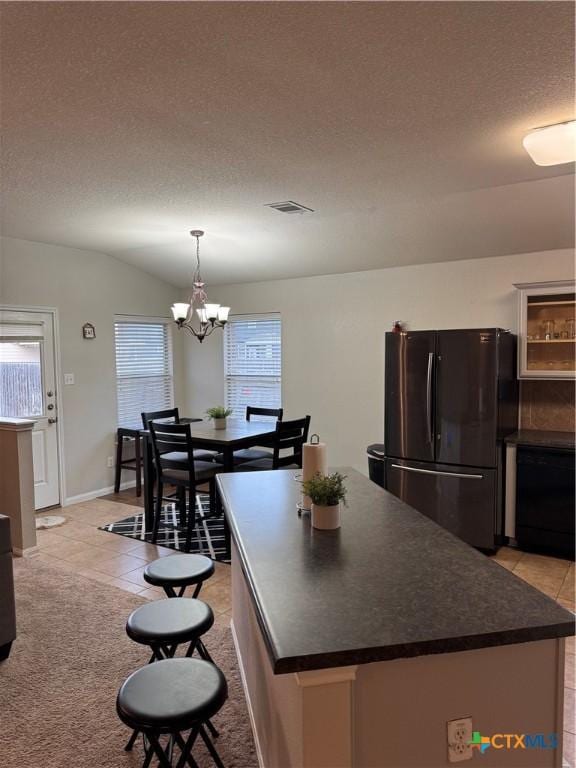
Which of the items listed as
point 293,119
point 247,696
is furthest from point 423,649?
point 293,119

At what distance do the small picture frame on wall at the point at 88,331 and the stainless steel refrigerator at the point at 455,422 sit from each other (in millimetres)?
3157

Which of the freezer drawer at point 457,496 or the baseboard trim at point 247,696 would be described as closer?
the baseboard trim at point 247,696

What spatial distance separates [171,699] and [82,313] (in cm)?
474

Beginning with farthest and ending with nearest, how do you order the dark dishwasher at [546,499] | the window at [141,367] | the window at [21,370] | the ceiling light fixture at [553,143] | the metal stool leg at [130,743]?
the window at [141,367]
the window at [21,370]
the dark dishwasher at [546,499]
the ceiling light fixture at [553,143]
the metal stool leg at [130,743]

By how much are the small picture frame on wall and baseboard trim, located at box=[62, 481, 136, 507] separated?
1.66 meters

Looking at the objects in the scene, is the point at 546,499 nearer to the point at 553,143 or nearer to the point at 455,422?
the point at 455,422

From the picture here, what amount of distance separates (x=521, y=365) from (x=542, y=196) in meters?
1.30

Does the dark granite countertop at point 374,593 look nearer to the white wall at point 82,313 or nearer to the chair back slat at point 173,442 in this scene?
the chair back slat at point 173,442

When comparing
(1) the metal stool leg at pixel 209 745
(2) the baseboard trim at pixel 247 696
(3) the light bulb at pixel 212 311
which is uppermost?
(3) the light bulb at pixel 212 311

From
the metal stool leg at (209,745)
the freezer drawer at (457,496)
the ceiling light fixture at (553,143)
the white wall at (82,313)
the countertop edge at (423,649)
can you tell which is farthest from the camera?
the white wall at (82,313)

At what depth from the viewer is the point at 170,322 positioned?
672cm

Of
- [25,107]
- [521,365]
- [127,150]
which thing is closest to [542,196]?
[521,365]

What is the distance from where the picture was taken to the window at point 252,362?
6207mm

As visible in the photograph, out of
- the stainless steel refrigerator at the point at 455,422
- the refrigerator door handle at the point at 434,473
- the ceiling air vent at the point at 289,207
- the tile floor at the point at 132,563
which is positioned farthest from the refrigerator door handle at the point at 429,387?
the ceiling air vent at the point at 289,207
